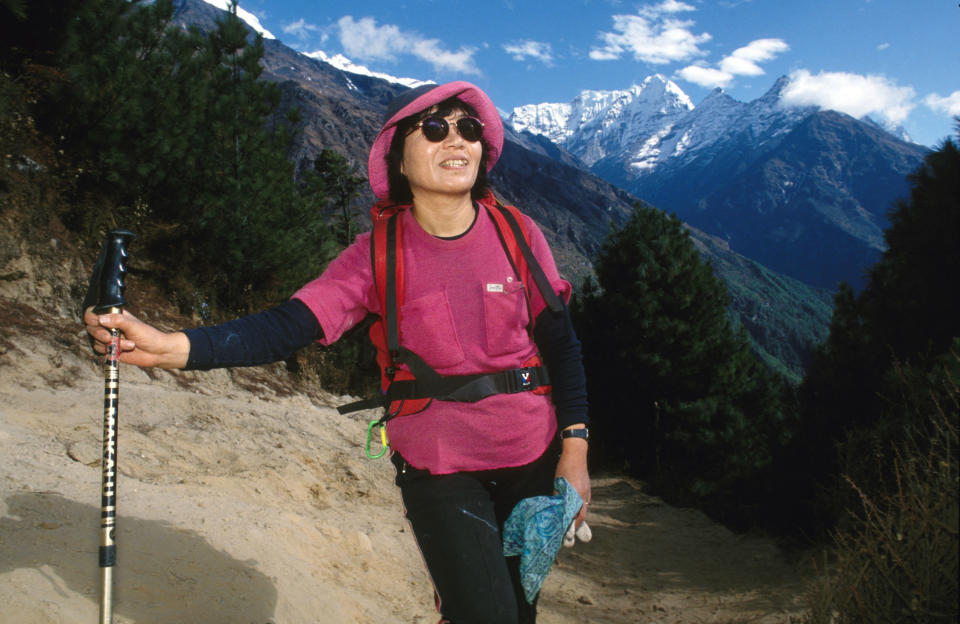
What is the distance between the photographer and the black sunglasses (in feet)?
7.21

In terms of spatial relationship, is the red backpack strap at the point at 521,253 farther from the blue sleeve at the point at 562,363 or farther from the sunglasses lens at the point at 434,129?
the sunglasses lens at the point at 434,129

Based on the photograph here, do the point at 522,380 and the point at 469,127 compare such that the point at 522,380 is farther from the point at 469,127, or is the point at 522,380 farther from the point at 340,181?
the point at 340,181

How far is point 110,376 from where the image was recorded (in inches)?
76.4

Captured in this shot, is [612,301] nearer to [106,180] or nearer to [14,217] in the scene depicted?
[106,180]

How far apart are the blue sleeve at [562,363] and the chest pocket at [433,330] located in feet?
1.16

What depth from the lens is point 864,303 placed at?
24.6ft

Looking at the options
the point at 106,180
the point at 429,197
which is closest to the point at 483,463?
the point at 429,197

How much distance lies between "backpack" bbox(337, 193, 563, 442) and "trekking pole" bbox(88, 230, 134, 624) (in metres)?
0.73

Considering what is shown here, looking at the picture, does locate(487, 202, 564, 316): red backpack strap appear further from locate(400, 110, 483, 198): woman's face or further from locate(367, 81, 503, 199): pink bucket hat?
locate(367, 81, 503, 199): pink bucket hat

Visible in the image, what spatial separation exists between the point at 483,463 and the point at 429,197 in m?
0.95

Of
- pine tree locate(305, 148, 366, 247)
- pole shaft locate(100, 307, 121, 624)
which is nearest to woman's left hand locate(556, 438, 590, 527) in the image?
pole shaft locate(100, 307, 121, 624)

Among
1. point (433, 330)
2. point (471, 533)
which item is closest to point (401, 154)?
point (433, 330)

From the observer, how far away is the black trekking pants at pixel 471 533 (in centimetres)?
179

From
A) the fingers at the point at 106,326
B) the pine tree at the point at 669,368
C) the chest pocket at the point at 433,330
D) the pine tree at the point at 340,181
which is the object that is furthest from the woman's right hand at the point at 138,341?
the pine tree at the point at 340,181
